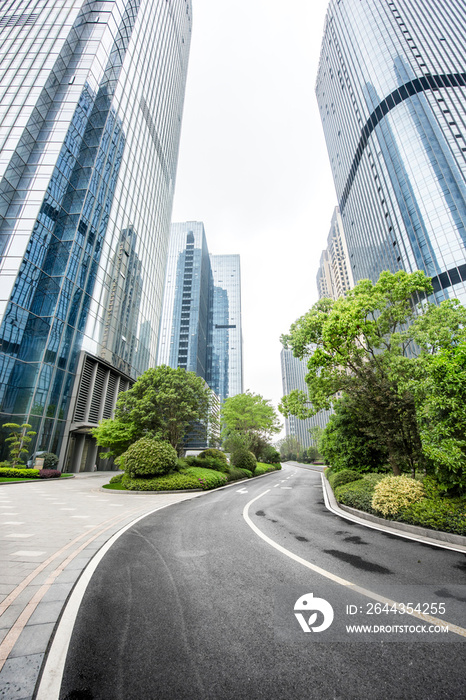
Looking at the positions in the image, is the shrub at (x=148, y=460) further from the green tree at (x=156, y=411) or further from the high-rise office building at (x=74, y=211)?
the high-rise office building at (x=74, y=211)

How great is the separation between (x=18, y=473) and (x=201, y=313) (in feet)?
333

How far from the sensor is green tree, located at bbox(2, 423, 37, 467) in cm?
2140

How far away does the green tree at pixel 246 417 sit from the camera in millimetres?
37000

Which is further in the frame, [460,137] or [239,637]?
[460,137]

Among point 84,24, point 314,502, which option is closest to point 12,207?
point 84,24

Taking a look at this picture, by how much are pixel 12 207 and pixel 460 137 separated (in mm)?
80207

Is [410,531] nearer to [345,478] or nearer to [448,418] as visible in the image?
[448,418]

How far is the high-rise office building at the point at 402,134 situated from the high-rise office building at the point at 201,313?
61568mm

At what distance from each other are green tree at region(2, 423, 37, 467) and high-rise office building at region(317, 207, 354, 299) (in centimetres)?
11598

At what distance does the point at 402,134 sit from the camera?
202 ft

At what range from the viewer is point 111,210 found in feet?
113

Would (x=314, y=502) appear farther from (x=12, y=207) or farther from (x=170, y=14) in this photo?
(x=170, y=14)

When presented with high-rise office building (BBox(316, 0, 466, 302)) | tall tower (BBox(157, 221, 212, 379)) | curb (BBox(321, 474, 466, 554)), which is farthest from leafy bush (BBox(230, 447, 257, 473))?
tall tower (BBox(157, 221, 212, 379))

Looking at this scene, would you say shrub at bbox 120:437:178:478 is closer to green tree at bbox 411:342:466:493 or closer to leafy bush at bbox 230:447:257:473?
leafy bush at bbox 230:447:257:473
